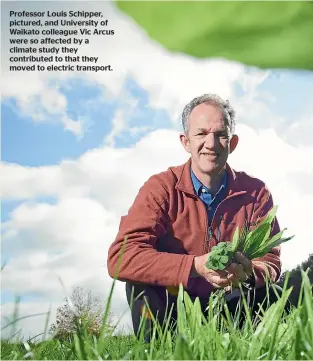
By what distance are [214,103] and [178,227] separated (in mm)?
346

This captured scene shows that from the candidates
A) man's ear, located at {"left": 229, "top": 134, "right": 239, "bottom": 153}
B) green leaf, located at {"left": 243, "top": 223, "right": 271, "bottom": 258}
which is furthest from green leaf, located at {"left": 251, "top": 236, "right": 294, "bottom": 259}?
man's ear, located at {"left": 229, "top": 134, "right": 239, "bottom": 153}

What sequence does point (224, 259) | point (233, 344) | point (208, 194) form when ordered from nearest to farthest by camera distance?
point (233, 344) → point (224, 259) → point (208, 194)

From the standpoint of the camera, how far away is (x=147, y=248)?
1.64 meters

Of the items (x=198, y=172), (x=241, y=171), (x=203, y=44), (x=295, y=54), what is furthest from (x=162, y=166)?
(x=295, y=54)

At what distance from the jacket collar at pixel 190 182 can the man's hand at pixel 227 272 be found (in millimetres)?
179

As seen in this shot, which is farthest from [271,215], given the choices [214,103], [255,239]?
[214,103]

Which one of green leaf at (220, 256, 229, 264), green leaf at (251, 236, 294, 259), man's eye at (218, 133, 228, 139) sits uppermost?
man's eye at (218, 133, 228, 139)

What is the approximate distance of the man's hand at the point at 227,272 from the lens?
161cm

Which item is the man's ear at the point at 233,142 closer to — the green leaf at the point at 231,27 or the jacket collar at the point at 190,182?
the jacket collar at the point at 190,182

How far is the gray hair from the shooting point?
1.71m

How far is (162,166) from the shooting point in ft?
5.58

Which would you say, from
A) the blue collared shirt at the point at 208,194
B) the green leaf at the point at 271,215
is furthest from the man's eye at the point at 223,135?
the green leaf at the point at 271,215

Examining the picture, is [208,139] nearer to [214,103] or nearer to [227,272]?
[214,103]

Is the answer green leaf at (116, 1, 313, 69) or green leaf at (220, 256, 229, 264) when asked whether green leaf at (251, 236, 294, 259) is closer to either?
green leaf at (220, 256, 229, 264)
